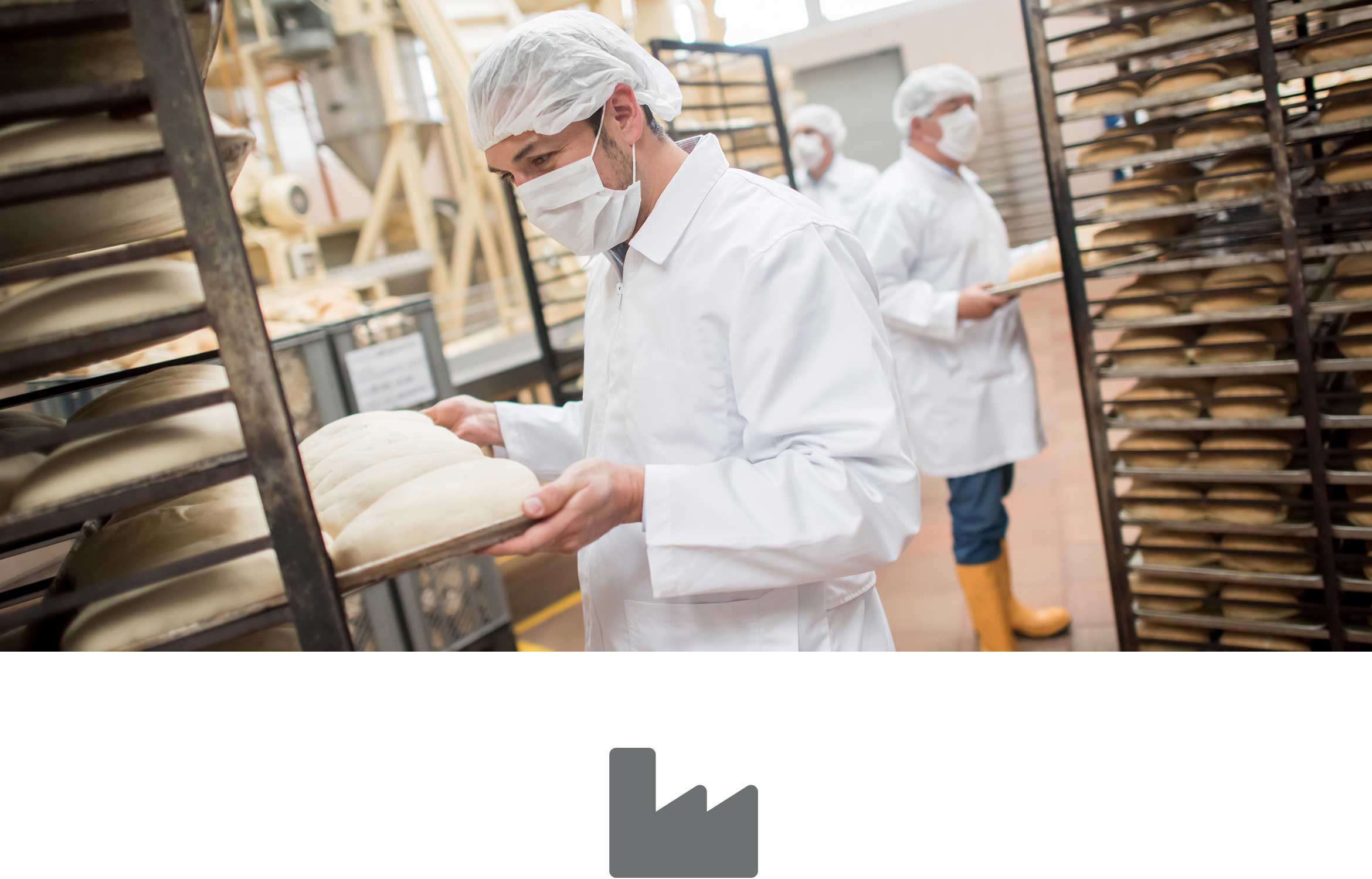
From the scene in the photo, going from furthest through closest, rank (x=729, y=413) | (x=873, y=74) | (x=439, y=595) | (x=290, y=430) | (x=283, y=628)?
(x=873, y=74) → (x=439, y=595) → (x=729, y=413) → (x=283, y=628) → (x=290, y=430)

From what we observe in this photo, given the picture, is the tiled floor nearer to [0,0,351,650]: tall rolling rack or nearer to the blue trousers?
the blue trousers

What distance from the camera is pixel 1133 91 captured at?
2.14 m

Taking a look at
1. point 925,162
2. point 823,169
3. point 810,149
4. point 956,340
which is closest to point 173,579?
point 956,340

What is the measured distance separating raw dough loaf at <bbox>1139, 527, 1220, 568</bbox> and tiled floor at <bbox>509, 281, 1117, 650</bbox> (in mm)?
493

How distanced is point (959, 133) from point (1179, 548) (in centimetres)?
139

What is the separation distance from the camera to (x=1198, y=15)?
1955 mm

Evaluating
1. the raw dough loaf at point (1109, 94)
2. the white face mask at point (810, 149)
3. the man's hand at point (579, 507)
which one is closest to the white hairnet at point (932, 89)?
the raw dough loaf at point (1109, 94)

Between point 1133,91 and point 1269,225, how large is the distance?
Answer: 467 millimetres

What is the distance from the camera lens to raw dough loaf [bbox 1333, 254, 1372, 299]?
184cm

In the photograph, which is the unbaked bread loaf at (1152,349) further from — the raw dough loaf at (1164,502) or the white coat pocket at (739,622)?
the white coat pocket at (739,622)
